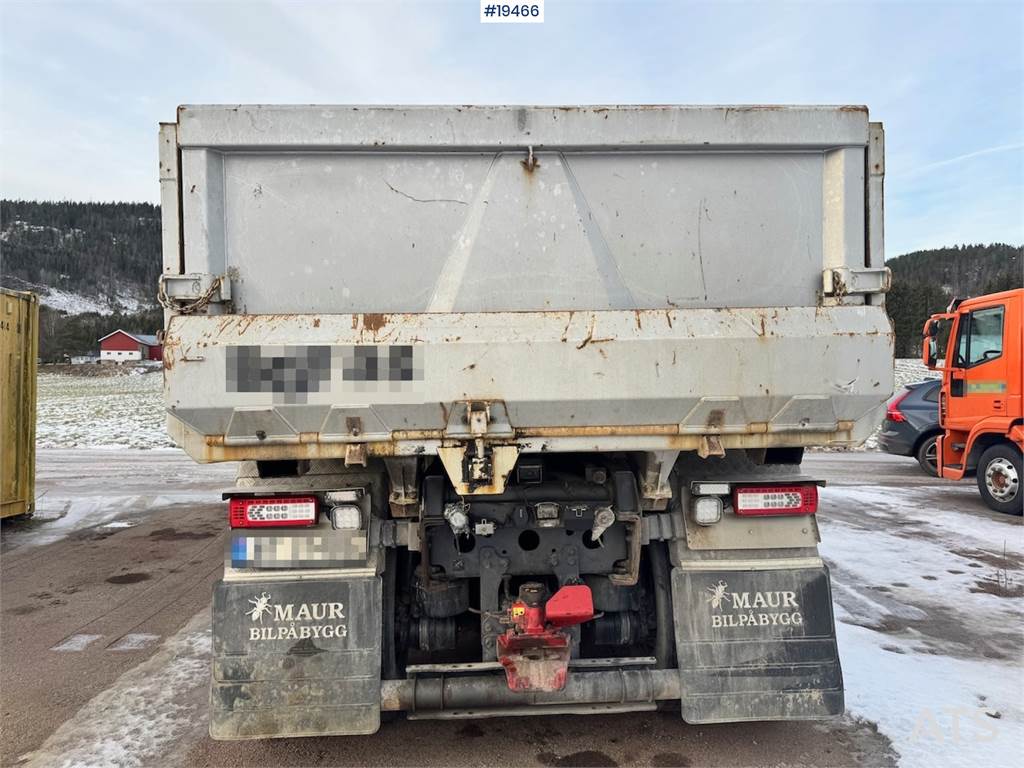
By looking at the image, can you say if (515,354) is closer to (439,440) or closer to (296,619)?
(439,440)

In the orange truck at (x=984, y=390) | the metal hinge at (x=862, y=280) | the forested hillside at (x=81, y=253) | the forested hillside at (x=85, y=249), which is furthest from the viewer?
the forested hillside at (x=85, y=249)

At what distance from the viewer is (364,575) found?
300cm

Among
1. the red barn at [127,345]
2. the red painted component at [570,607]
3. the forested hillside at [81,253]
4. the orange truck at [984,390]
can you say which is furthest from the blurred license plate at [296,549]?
the forested hillside at [81,253]

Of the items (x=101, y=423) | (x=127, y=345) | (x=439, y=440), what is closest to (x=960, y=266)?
(x=101, y=423)

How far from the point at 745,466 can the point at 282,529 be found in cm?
219

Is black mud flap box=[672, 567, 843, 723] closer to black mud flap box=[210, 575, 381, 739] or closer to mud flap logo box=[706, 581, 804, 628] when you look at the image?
mud flap logo box=[706, 581, 804, 628]

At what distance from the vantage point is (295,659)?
2930 mm

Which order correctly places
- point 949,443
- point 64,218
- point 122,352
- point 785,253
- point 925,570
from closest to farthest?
point 785,253 → point 925,570 → point 949,443 → point 122,352 → point 64,218

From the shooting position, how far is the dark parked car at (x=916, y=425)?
37.0 feet

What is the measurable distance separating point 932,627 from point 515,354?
4050 millimetres

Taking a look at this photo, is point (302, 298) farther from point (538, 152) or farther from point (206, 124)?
point (538, 152)

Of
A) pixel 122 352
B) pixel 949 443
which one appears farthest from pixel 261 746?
pixel 122 352

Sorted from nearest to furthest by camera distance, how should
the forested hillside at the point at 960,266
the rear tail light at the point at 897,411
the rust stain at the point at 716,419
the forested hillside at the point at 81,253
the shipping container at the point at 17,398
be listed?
the rust stain at the point at 716,419, the shipping container at the point at 17,398, the rear tail light at the point at 897,411, the forested hillside at the point at 960,266, the forested hillside at the point at 81,253

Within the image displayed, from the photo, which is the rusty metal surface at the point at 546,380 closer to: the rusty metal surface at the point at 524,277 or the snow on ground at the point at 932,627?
the rusty metal surface at the point at 524,277
